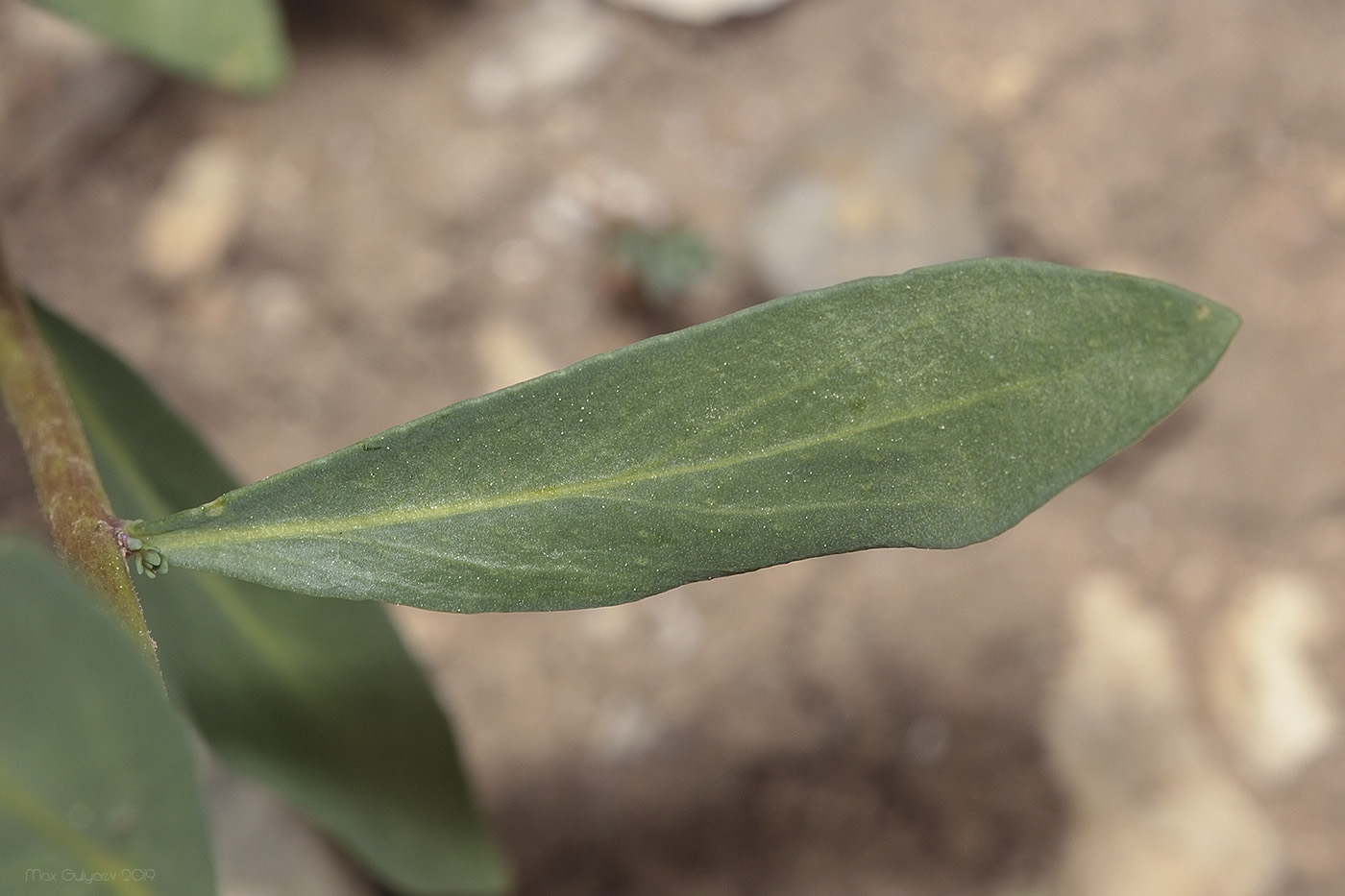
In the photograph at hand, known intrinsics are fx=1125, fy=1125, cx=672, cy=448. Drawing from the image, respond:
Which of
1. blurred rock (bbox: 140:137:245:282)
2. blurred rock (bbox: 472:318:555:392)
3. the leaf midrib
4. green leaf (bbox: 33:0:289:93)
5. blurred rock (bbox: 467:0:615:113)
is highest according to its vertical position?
green leaf (bbox: 33:0:289:93)

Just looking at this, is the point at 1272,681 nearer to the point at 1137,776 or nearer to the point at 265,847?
the point at 1137,776

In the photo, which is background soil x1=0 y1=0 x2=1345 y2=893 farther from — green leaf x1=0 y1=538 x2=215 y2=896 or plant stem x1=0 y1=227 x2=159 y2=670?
green leaf x1=0 y1=538 x2=215 y2=896

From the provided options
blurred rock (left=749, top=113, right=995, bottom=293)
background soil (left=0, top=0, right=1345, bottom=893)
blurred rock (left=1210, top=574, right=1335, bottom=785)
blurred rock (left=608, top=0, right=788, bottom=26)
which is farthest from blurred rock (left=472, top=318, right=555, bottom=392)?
blurred rock (left=1210, top=574, right=1335, bottom=785)

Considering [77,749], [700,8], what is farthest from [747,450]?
[700,8]

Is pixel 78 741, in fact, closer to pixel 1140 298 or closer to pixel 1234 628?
pixel 1140 298

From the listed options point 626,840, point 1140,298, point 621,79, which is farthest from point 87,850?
point 621,79
